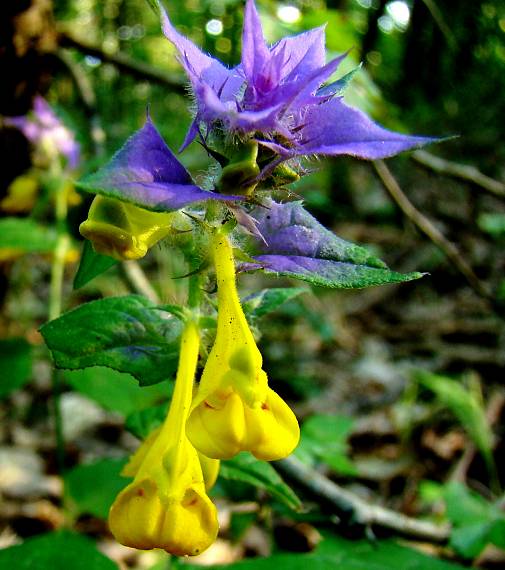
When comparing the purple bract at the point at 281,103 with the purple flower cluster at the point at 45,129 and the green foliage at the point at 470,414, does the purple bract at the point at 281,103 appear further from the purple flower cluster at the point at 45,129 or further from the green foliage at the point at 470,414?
the green foliage at the point at 470,414

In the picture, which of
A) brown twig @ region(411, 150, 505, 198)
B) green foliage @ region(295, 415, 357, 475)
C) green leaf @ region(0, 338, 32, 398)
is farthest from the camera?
brown twig @ region(411, 150, 505, 198)

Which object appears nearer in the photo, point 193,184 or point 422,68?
point 193,184

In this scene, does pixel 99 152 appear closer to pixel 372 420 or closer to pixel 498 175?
pixel 372 420

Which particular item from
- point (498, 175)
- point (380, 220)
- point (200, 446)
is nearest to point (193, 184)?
point (200, 446)

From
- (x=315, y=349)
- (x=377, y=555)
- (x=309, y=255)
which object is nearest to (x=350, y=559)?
(x=377, y=555)

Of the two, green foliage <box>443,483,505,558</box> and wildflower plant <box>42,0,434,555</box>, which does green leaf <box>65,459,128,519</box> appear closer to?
wildflower plant <box>42,0,434,555</box>

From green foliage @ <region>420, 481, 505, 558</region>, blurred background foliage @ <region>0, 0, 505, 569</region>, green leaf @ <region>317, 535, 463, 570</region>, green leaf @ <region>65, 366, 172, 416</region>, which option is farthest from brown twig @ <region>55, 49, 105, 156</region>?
green foliage @ <region>420, 481, 505, 558</region>

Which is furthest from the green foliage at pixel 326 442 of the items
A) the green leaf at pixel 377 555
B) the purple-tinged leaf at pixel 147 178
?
the purple-tinged leaf at pixel 147 178
